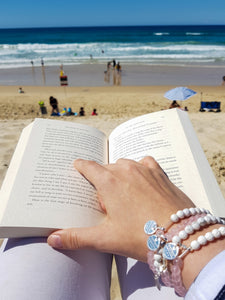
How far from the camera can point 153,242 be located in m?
0.90

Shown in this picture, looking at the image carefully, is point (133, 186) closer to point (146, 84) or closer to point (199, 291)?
point (199, 291)

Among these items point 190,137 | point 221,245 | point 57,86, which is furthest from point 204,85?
point 221,245

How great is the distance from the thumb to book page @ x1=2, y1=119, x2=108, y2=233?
58 mm

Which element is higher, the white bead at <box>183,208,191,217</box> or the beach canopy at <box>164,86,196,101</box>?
the white bead at <box>183,208,191,217</box>

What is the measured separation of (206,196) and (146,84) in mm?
12755

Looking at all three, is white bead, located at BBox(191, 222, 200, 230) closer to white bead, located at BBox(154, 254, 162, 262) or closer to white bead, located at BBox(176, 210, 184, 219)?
white bead, located at BBox(176, 210, 184, 219)

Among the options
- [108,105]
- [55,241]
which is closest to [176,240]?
[55,241]

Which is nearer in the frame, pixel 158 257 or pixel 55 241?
pixel 158 257

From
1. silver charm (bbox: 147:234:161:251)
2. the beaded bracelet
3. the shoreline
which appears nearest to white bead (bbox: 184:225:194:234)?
the beaded bracelet

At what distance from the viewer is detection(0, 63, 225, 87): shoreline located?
13742 millimetres

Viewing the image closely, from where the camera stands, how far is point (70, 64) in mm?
19125

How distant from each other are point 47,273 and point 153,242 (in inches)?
16.9

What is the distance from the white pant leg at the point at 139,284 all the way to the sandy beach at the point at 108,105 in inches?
116

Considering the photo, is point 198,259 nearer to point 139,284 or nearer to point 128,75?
point 139,284
